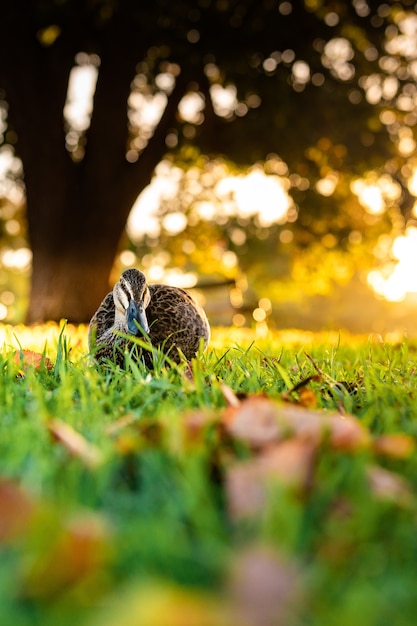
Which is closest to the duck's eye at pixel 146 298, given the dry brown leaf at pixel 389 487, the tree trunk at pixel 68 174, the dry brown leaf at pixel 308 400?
the dry brown leaf at pixel 308 400

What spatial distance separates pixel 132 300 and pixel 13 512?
2.09 metres

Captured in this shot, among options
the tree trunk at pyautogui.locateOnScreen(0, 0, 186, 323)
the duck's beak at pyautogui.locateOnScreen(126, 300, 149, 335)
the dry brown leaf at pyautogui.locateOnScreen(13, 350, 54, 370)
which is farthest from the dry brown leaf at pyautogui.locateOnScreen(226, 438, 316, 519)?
the tree trunk at pyautogui.locateOnScreen(0, 0, 186, 323)

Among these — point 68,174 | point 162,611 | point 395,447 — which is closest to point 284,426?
point 395,447

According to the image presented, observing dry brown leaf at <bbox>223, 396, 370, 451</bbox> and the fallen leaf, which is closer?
the fallen leaf

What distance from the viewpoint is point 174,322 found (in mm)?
3393

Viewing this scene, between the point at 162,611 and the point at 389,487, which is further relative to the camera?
the point at 389,487

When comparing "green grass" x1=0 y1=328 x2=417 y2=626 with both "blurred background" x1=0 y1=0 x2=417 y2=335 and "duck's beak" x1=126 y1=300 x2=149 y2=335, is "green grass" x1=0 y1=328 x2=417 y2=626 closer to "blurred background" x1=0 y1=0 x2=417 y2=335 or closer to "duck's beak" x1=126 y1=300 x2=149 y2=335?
"duck's beak" x1=126 y1=300 x2=149 y2=335

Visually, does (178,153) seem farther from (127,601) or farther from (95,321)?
(127,601)

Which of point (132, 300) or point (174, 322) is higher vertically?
point (132, 300)

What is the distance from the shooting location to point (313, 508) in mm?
1315

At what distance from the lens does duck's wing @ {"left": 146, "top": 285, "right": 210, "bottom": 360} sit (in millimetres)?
3367

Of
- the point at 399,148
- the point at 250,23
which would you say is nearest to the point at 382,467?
the point at 250,23

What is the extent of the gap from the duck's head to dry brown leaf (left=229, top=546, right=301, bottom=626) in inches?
82.4

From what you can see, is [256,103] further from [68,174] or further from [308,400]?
[308,400]
